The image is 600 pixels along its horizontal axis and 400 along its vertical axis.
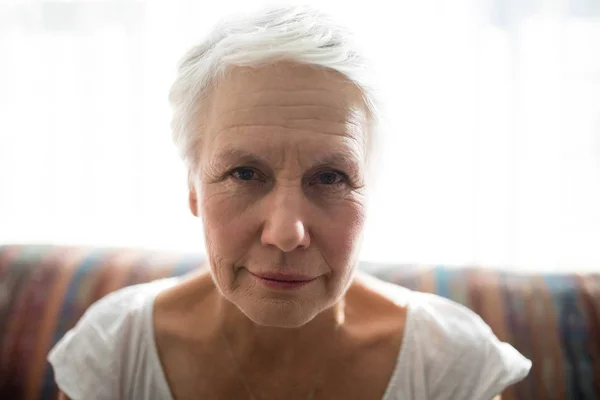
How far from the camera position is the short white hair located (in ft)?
2.36

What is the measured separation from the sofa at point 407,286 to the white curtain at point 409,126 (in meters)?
0.17

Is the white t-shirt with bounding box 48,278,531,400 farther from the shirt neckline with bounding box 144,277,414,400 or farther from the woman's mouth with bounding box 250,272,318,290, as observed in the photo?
the woman's mouth with bounding box 250,272,318,290

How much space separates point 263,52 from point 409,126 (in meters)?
0.63

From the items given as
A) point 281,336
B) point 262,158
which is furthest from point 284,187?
point 281,336

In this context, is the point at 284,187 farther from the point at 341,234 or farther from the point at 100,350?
the point at 100,350

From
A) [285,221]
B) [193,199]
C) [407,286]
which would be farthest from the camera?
[407,286]

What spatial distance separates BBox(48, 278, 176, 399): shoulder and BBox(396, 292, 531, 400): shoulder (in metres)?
0.58

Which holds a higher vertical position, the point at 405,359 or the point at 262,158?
the point at 262,158

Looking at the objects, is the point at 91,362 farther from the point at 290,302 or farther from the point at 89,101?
the point at 89,101

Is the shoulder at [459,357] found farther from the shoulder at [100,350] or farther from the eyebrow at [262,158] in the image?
the shoulder at [100,350]

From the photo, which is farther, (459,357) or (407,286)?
(407,286)

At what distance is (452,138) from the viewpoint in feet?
4.94

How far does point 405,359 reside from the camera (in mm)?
970

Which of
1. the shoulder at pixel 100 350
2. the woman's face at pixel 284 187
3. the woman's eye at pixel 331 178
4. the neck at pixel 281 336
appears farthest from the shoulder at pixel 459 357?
the shoulder at pixel 100 350
